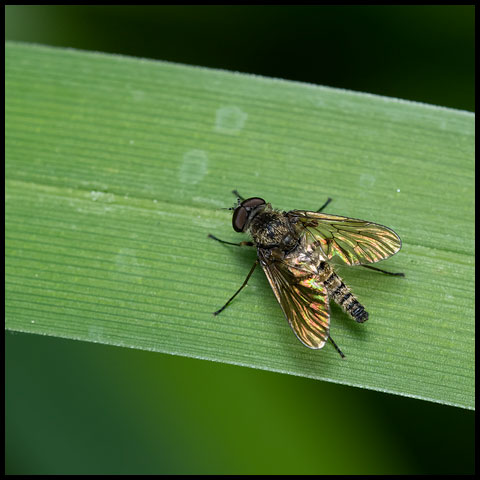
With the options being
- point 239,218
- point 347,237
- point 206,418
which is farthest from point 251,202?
point 206,418

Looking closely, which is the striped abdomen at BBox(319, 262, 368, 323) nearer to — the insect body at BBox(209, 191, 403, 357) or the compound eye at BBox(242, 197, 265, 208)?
the insect body at BBox(209, 191, 403, 357)

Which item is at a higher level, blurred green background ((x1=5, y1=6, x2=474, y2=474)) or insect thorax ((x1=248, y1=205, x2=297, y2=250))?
insect thorax ((x1=248, y1=205, x2=297, y2=250))

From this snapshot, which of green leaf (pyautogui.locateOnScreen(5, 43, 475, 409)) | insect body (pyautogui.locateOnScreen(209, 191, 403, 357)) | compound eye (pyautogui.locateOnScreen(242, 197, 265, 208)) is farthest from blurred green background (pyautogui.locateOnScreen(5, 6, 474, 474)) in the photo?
compound eye (pyautogui.locateOnScreen(242, 197, 265, 208))

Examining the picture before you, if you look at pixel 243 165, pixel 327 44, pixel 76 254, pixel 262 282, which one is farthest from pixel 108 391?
pixel 327 44

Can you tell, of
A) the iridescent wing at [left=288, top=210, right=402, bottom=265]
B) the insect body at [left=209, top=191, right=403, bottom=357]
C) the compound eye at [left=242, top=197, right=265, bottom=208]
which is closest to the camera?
the insect body at [left=209, top=191, right=403, bottom=357]

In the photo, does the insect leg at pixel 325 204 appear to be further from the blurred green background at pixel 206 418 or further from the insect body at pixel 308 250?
the blurred green background at pixel 206 418

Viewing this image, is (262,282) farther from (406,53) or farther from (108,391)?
(406,53)

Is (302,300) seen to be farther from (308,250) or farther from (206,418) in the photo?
(206,418)

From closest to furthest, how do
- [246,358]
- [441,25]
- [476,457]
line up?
[246,358]
[476,457]
[441,25]
